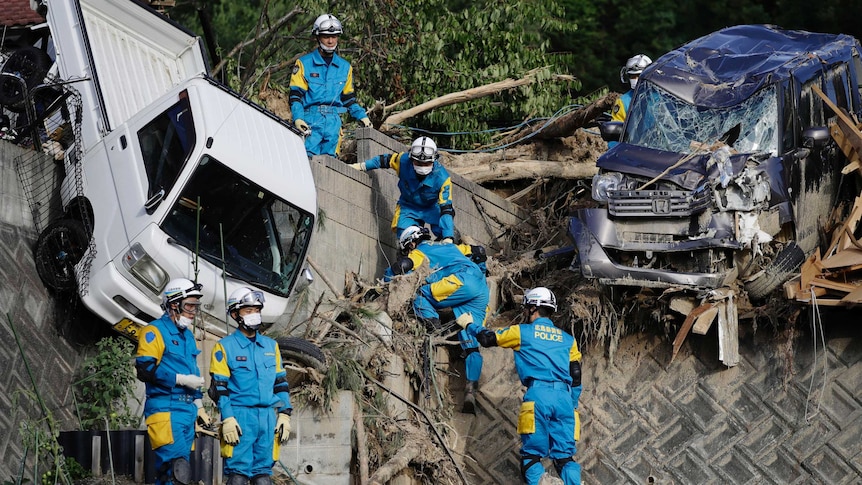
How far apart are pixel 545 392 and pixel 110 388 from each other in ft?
11.9

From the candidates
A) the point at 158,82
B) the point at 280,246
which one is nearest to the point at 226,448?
the point at 280,246

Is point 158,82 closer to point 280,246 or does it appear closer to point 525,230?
point 280,246

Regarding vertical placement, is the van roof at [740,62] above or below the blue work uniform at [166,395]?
above

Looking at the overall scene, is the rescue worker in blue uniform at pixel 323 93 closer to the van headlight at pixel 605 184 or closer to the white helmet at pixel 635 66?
the white helmet at pixel 635 66

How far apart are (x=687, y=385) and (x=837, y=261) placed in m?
1.76

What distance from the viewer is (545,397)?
1269 cm

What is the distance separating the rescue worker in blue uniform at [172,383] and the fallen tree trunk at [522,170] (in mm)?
6593

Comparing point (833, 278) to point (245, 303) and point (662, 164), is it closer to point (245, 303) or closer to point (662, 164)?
point (662, 164)

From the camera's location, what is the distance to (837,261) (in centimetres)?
1334

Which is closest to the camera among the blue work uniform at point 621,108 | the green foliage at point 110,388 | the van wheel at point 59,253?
the green foliage at point 110,388

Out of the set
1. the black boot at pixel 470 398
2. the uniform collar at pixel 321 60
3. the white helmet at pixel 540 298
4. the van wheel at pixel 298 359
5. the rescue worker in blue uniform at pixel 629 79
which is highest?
the uniform collar at pixel 321 60

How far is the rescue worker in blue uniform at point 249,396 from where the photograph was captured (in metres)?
11.2

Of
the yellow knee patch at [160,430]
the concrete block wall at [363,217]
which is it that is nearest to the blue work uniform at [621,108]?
the concrete block wall at [363,217]

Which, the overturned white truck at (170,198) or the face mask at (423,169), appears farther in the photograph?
the face mask at (423,169)
